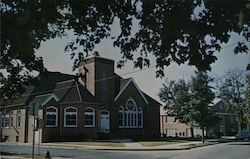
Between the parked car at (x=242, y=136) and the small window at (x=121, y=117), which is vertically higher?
the small window at (x=121, y=117)

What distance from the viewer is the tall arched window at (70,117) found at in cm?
4375

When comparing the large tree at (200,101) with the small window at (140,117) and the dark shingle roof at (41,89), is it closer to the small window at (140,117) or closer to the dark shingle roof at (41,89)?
the small window at (140,117)

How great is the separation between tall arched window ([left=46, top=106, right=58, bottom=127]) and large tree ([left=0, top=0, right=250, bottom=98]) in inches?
1406

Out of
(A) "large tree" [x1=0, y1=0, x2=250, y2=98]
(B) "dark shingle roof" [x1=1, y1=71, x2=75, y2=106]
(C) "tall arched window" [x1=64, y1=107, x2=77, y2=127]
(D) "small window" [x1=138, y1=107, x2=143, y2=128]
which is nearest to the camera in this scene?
(A) "large tree" [x1=0, y1=0, x2=250, y2=98]

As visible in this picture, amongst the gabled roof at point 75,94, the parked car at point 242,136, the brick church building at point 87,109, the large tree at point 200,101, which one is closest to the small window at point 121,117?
the brick church building at point 87,109

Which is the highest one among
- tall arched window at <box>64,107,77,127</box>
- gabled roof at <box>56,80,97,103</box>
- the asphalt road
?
gabled roof at <box>56,80,97,103</box>

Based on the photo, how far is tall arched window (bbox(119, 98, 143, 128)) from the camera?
4981cm

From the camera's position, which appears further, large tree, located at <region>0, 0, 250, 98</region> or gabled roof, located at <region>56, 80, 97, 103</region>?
gabled roof, located at <region>56, 80, 97, 103</region>

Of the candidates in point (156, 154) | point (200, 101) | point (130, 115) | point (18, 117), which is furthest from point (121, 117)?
point (156, 154)

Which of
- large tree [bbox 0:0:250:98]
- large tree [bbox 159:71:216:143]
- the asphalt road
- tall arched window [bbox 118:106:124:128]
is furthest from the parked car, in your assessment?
large tree [bbox 0:0:250:98]

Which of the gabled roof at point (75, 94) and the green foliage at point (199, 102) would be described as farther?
the gabled roof at point (75, 94)

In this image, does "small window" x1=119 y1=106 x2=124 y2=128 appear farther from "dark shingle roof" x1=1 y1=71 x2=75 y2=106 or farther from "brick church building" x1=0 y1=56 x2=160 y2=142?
"dark shingle roof" x1=1 y1=71 x2=75 y2=106

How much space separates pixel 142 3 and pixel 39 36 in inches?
88.4

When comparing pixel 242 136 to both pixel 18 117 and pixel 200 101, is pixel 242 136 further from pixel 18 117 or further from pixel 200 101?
pixel 18 117
